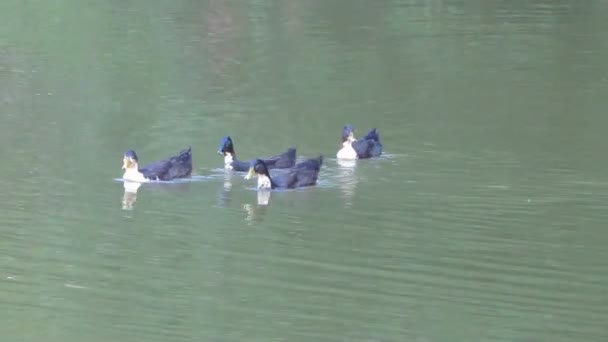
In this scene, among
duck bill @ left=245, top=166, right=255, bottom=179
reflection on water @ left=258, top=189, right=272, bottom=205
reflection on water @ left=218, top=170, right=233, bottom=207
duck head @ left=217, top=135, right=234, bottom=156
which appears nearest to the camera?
reflection on water @ left=218, top=170, right=233, bottom=207

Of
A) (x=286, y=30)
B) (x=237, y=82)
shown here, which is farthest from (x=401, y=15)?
(x=237, y=82)

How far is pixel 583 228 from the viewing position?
15625 millimetres

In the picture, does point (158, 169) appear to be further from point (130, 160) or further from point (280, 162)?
point (280, 162)

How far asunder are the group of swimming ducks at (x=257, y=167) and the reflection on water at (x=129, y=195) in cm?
10

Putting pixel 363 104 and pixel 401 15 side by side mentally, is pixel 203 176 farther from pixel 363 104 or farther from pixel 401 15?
pixel 401 15

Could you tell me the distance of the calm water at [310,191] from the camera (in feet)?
41.4

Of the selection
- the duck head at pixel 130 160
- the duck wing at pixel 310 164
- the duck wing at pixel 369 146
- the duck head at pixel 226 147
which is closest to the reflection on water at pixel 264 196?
the duck wing at pixel 310 164

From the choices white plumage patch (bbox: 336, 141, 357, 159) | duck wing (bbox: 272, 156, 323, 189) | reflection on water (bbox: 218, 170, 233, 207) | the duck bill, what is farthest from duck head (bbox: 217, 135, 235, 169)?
white plumage patch (bbox: 336, 141, 357, 159)

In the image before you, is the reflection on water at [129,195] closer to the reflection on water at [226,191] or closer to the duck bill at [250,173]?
the reflection on water at [226,191]

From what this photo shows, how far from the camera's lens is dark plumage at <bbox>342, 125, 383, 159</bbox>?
19.1m

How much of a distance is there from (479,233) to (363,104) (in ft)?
28.2

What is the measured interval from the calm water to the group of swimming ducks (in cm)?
20

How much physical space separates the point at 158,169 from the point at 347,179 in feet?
7.32

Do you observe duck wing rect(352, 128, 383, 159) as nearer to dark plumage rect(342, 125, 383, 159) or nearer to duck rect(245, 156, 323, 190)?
dark plumage rect(342, 125, 383, 159)
